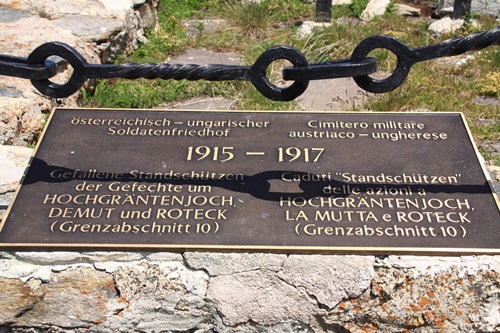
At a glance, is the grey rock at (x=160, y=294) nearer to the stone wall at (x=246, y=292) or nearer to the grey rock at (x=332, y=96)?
the stone wall at (x=246, y=292)

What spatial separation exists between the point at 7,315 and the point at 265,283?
42.0 inches

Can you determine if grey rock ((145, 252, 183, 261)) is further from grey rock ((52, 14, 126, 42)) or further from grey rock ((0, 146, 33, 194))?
grey rock ((52, 14, 126, 42))

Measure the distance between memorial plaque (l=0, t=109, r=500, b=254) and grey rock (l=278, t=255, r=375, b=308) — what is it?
0.06m

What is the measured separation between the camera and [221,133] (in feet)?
10.5

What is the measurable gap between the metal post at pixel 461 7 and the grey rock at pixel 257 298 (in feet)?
18.7

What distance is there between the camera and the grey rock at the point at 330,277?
2.52m

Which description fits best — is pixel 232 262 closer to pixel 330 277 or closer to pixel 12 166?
pixel 330 277

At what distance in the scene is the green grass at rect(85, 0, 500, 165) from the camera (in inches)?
197

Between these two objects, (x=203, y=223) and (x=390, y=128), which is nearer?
(x=203, y=223)

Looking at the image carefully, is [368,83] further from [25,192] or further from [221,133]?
[25,192]

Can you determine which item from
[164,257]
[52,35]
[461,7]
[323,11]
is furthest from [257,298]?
[461,7]

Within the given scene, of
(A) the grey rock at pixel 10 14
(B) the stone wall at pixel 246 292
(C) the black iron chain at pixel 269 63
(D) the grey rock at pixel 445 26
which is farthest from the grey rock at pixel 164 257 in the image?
(D) the grey rock at pixel 445 26

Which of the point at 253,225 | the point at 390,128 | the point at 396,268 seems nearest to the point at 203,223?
the point at 253,225

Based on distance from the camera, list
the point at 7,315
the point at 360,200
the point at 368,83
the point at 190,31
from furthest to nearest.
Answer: the point at 190,31 → the point at 360,200 → the point at 7,315 → the point at 368,83
